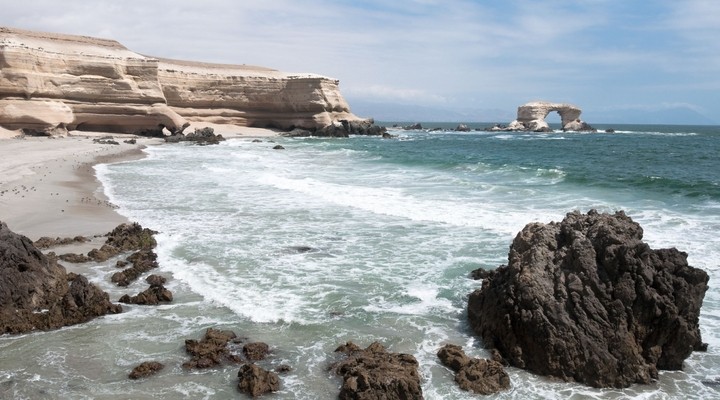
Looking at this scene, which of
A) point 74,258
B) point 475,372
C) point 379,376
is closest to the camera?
point 379,376

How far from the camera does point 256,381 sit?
6395 millimetres

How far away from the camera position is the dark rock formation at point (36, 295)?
805 cm

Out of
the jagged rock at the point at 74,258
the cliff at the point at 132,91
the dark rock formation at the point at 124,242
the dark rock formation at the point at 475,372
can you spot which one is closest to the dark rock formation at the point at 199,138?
the cliff at the point at 132,91

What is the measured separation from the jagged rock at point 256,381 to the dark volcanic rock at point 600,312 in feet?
9.48

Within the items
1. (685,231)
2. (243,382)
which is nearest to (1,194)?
(243,382)

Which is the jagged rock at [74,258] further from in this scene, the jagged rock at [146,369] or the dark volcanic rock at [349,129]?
the dark volcanic rock at [349,129]

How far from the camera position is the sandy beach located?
1408 centimetres

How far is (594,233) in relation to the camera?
8.26 m

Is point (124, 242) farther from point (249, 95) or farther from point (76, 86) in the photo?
point (249, 95)

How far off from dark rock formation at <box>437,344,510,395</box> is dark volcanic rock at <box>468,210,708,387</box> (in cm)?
54

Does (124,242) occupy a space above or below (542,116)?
below

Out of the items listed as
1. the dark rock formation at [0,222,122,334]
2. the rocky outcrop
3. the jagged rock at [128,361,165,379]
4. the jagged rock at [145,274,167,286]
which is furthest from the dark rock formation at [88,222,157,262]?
the rocky outcrop

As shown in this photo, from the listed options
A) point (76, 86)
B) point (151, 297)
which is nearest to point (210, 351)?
point (151, 297)

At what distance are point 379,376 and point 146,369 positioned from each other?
268cm
